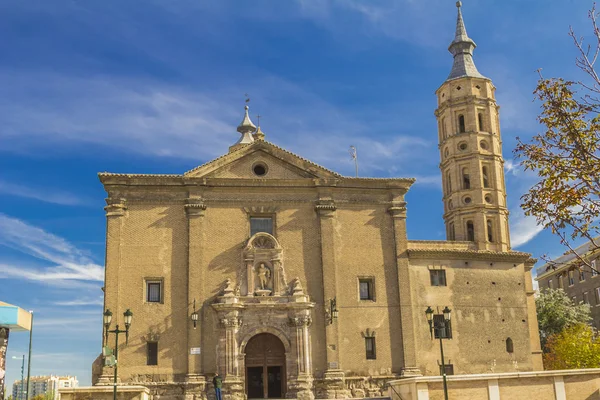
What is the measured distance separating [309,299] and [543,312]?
86.9 ft

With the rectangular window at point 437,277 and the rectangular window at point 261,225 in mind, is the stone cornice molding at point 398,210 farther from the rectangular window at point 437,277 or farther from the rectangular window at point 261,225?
the rectangular window at point 261,225

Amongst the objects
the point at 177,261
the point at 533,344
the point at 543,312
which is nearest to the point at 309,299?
the point at 177,261

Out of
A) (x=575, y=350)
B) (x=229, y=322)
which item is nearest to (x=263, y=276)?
(x=229, y=322)

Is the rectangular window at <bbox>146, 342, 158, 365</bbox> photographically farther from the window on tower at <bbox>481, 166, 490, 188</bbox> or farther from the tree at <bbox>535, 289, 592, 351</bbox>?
the tree at <bbox>535, 289, 592, 351</bbox>

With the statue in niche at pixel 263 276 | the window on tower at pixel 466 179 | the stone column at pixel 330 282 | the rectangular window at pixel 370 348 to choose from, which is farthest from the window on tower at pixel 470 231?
the statue in niche at pixel 263 276

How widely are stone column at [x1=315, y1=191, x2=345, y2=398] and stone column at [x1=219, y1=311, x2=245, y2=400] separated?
4.41 meters

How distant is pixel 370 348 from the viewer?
120 feet

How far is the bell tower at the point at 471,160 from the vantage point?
4241cm

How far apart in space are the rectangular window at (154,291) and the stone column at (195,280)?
5.15 ft

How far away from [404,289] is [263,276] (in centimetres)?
766

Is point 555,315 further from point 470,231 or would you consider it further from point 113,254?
point 113,254

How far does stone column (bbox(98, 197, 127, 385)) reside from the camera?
34875 millimetres

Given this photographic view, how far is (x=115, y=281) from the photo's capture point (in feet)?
115

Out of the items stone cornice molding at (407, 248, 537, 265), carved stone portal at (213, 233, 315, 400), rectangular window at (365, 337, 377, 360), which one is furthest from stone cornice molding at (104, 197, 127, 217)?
stone cornice molding at (407, 248, 537, 265)
